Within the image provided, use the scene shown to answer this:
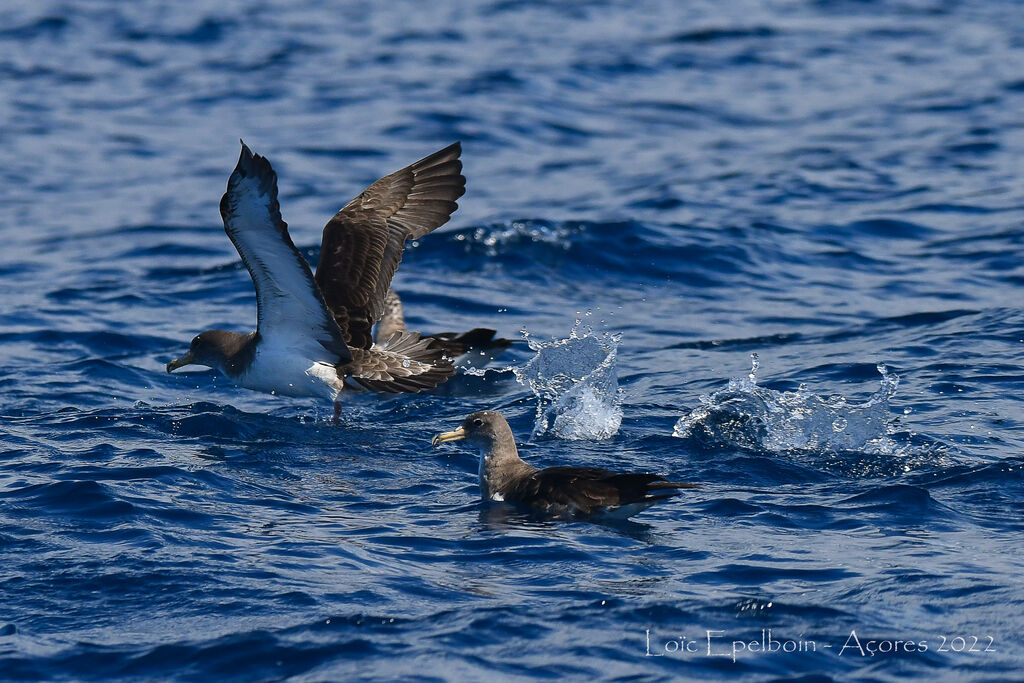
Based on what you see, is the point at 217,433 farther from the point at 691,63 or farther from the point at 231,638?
the point at 691,63

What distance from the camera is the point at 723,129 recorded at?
64.8 ft

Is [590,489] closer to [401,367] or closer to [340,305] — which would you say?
[401,367]

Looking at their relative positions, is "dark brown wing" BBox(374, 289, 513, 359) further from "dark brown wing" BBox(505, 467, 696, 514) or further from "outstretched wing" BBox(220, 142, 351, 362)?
"dark brown wing" BBox(505, 467, 696, 514)

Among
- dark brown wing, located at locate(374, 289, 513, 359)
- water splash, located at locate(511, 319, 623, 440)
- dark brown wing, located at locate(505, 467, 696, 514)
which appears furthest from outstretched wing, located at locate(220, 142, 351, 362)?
dark brown wing, located at locate(505, 467, 696, 514)

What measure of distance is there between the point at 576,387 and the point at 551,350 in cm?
68

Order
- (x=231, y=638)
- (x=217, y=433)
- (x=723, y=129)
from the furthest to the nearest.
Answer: (x=723, y=129)
(x=217, y=433)
(x=231, y=638)

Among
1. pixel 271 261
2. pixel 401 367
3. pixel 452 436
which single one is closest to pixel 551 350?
pixel 401 367

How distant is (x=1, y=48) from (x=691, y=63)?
12.3 m

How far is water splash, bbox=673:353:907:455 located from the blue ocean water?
3cm

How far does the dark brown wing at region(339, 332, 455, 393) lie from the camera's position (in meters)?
10.0

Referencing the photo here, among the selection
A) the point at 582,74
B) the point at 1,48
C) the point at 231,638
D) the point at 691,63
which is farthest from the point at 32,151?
the point at 231,638

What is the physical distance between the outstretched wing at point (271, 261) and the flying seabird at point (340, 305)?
0.01 meters

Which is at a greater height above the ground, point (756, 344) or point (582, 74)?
point (582, 74)

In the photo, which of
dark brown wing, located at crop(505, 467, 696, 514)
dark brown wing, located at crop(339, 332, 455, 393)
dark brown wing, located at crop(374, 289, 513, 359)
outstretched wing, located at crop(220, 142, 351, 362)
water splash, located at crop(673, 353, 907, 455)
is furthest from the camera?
dark brown wing, located at crop(374, 289, 513, 359)
